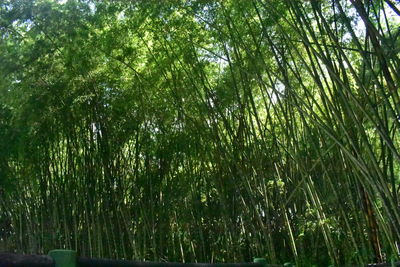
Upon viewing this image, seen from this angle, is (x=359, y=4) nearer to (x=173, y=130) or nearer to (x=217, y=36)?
(x=217, y=36)

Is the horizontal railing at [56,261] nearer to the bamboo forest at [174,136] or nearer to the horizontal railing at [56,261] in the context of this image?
the horizontal railing at [56,261]

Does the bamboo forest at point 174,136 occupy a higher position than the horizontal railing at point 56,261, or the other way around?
the bamboo forest at point 174,136

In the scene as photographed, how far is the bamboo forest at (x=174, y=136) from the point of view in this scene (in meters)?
5.50

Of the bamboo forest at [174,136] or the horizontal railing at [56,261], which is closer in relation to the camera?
the horizontal railing at [56,261]

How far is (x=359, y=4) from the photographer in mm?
3273

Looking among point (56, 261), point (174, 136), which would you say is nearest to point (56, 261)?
point (56, 261)

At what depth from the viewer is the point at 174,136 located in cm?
736

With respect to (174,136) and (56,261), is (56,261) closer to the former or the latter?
(56,261)

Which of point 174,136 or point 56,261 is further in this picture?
point 174,136

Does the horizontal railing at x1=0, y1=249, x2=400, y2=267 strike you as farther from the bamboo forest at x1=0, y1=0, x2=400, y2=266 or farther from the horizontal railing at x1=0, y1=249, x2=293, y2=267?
the bamboo forest at x1=0, y1=0, x2=400, y2=266

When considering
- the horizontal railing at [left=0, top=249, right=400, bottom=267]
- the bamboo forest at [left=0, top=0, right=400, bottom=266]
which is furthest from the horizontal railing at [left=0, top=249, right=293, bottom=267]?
the bamboo forest at [left=0, top=0, right=400, bottom=266]

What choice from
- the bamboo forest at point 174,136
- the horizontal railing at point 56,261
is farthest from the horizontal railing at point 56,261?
the bamboo forest at point 174,136

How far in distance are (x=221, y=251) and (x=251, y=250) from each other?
0.71 m

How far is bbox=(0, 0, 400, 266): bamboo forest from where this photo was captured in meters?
5.50
